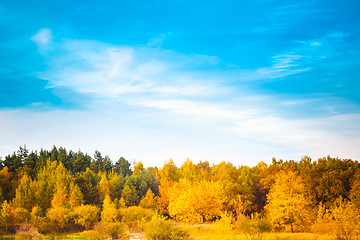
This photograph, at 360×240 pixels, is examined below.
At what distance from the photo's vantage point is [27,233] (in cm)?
6166

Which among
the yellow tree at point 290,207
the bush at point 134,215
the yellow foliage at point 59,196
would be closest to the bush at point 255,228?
the yellow tree at point 290,207

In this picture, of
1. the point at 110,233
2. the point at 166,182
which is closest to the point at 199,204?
the point at 110,233

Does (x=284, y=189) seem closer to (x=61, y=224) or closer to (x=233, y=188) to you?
(x=233, y=188)

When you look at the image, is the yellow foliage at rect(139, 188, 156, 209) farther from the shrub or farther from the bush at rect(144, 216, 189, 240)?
the shrub

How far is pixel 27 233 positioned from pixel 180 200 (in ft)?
92.3

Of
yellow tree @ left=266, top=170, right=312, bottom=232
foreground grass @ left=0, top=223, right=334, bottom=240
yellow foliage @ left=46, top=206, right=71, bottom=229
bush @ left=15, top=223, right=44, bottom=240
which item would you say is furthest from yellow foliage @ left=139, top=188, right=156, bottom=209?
yellow tree @ left=266, top=170, right=312, bottom=232

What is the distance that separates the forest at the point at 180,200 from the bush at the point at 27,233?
174 millimetres

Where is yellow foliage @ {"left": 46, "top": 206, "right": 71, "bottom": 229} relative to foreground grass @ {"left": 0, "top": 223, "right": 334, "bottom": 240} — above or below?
above

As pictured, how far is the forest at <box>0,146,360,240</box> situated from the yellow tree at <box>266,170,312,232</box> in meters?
0.15

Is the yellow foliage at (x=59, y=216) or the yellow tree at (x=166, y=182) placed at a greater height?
the yellow tree at (x=166, y=182)

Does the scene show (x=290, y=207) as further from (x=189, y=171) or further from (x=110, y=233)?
(x=189, y=171)

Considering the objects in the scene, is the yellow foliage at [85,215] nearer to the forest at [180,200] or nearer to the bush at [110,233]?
the forest at [180,200]

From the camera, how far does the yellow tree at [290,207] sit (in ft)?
179

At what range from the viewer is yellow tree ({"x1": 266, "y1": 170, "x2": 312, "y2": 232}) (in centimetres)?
5450
